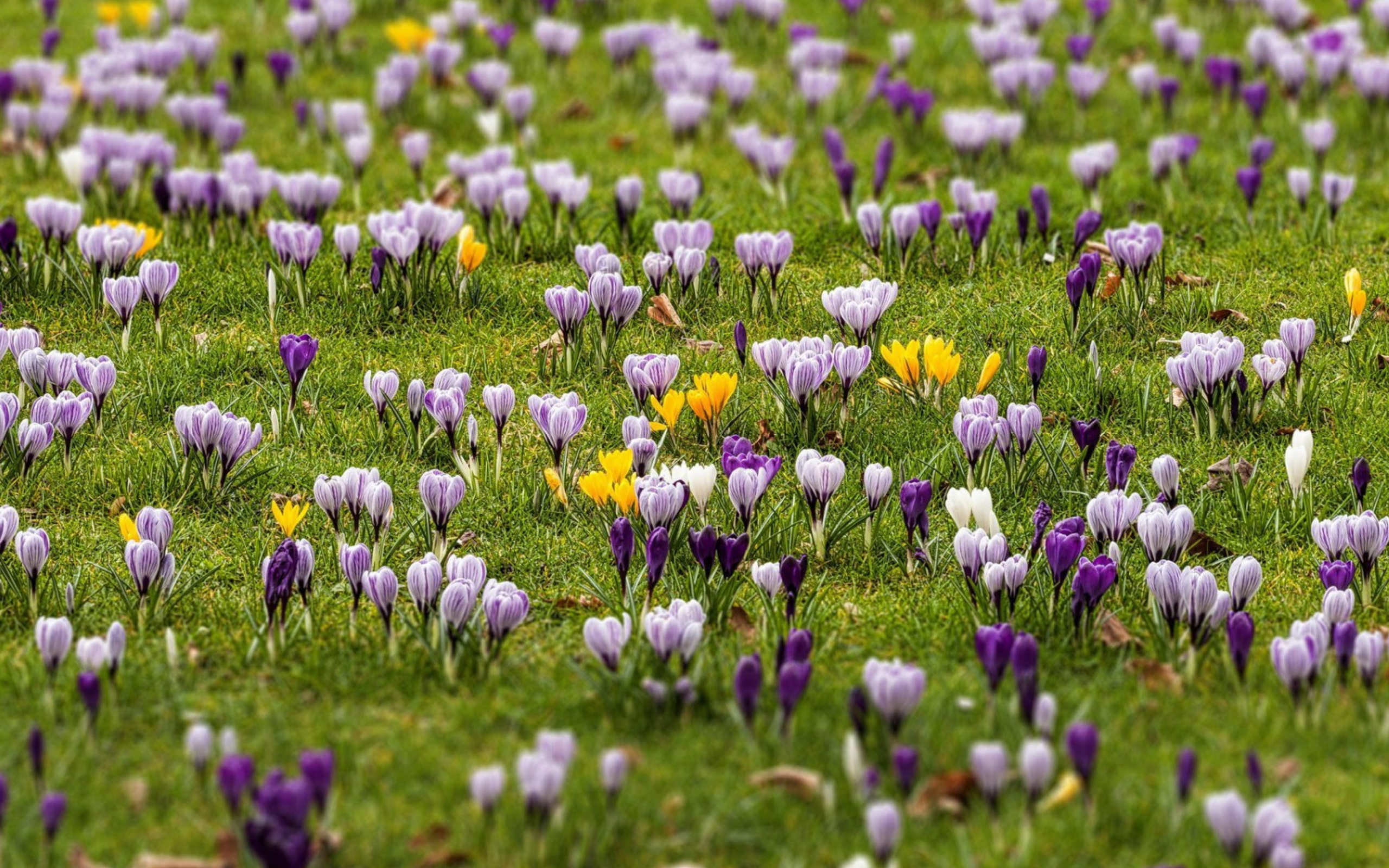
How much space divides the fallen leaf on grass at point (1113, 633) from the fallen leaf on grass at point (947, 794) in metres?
0.80

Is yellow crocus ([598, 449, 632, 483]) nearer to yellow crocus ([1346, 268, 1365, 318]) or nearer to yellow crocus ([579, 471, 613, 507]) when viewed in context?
yellow crocus ([579, 471, 613, 507])

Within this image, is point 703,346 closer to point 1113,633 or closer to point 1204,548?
point 1204,548

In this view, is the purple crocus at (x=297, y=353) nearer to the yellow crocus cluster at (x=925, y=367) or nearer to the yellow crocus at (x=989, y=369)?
the yellow crocus cluster at (x=925, y=367)

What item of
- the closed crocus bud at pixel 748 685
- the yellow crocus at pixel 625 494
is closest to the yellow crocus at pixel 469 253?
the yellow crocus at pixel 625 494

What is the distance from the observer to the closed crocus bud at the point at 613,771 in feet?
11.2

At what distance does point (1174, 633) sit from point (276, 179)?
4.49 metres

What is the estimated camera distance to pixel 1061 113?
895 cm

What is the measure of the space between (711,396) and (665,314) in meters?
0.97

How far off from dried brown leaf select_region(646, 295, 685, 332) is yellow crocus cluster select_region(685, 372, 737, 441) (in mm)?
815

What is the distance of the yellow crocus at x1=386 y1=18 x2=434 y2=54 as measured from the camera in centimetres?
965

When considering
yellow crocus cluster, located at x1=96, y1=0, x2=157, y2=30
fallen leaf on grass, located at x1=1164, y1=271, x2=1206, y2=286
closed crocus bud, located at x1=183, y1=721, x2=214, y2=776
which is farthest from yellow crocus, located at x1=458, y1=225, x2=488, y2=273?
yellow crocus cluster, located at x1=96, y1=0, x2=157, y2=30

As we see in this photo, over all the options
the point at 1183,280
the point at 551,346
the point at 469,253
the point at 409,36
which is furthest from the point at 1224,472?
the point at 409,36

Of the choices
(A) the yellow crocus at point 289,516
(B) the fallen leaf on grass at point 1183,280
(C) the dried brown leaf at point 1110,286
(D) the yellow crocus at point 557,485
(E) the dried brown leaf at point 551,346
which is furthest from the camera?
(B) the fallen leaf on grass at point 1183,280

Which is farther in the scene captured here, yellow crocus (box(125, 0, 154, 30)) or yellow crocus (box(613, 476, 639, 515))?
yellow crocus (box(125, 0, 154, 30))
